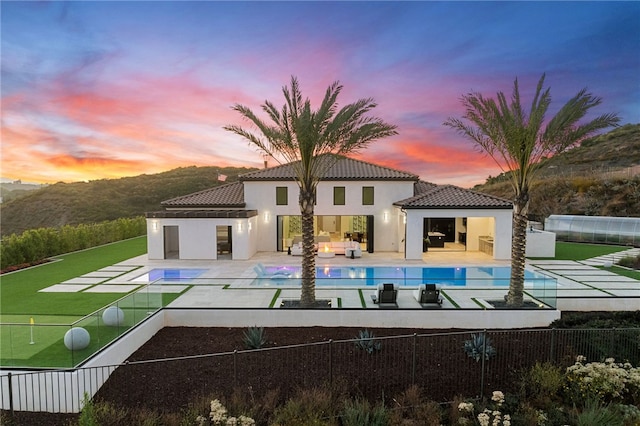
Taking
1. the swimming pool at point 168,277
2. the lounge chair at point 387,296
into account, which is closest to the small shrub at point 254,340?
the lounge chair at point 387,296

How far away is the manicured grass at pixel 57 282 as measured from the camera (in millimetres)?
11898

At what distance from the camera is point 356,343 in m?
9.48

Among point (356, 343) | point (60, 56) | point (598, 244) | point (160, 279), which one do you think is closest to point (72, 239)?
point (60, 56)

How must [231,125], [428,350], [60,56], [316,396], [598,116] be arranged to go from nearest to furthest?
[316,396] < [428,350] < [598,116] < [231,125] < [60,56]

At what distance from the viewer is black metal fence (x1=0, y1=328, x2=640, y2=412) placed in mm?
7082

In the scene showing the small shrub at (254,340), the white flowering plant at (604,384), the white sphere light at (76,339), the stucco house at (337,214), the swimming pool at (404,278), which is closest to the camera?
the white flowering plant at (604,384)

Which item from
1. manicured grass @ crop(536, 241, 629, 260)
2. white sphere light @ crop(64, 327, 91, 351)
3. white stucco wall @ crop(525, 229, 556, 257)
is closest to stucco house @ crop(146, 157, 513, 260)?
white stucco wall @ crop(525, 229, 556, 257)

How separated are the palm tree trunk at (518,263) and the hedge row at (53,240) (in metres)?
23.6

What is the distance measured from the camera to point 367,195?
23312 millimetres

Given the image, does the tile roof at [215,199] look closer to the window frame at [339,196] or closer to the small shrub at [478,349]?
the window frame at [339,196]

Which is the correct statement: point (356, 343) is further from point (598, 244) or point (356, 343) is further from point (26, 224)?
point (26, 224)

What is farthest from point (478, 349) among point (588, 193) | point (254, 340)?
point (588, 193)

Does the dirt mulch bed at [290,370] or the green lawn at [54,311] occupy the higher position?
the green lawn at [54,311]

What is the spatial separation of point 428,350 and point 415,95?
19.1 metres
